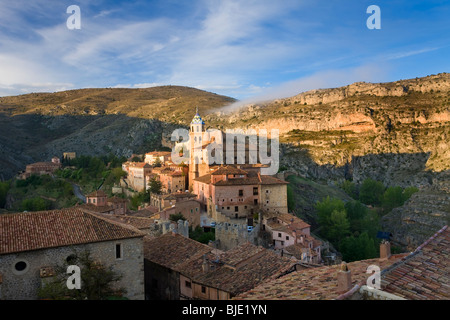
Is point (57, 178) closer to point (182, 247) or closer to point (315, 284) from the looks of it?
point (182, 247)

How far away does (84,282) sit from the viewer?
13648 mm

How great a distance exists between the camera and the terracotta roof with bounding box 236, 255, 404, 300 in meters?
10.1

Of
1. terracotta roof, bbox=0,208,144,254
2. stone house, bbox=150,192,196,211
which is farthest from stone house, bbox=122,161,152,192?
terracotta roof, bbox=0,208,144,254

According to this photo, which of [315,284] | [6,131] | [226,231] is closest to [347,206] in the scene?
[226,231]

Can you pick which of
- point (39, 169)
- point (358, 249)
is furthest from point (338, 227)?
point (39, 169)

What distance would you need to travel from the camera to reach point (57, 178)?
66.8 meters

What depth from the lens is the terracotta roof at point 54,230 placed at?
14250mm

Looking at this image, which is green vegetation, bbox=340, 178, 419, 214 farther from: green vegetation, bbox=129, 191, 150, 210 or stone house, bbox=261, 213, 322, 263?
green vegetation, bbox=129, 191, 150, 210

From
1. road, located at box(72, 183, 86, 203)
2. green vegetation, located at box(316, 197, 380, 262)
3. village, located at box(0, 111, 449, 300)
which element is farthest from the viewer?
road, located at box(72, 183, 86, 203)

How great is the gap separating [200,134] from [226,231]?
22835mm

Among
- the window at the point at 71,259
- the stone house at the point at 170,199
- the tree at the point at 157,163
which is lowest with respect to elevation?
the stone house at the point at 170,199

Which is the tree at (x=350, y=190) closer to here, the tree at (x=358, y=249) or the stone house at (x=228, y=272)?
the tree at (x=358, y=249)

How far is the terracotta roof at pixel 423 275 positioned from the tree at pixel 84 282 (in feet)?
31.7

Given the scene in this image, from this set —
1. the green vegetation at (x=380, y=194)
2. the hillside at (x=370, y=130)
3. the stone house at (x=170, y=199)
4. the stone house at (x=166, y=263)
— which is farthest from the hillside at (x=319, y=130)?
the stone house at (x=166, y=263)
